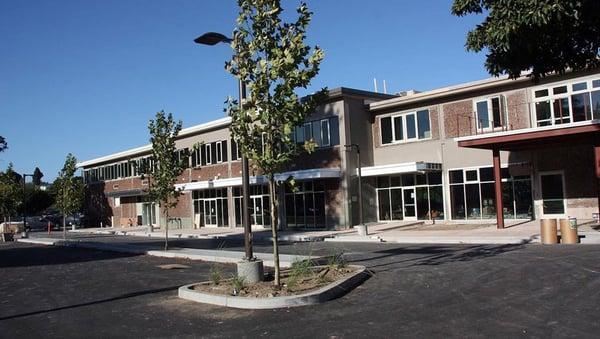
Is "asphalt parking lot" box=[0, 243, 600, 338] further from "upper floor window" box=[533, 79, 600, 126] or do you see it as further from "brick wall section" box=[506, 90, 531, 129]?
"brick wall section" box=[506, 90, 531, 129]

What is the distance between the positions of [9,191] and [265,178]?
27981 mm

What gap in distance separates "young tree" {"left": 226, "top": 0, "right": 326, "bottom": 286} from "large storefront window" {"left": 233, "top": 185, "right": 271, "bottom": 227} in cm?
2564

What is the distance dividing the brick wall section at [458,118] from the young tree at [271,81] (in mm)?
19618

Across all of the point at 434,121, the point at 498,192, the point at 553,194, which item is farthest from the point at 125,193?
the point at 553,194

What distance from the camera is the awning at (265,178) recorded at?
3103 cm

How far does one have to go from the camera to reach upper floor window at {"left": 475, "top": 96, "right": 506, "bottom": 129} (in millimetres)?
28000

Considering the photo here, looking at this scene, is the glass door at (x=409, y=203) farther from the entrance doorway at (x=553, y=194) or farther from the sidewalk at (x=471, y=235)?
the entrance doorway at (x=553, y=194)

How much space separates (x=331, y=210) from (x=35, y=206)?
241 feet

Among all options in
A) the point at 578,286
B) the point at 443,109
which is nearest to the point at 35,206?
the point at 443,109

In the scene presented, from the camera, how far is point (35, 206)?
91562mm

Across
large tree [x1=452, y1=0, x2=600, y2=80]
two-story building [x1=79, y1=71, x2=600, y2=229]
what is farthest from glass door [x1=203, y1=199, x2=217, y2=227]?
large tree [x1=452, y1=0, x2=600, y2=80]

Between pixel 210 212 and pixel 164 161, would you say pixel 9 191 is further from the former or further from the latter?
pixel 164 161

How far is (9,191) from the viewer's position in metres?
47.2

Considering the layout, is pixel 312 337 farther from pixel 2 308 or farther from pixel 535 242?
pixel 535 242
